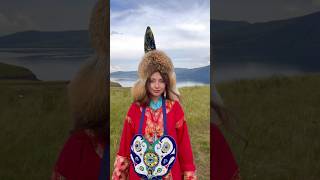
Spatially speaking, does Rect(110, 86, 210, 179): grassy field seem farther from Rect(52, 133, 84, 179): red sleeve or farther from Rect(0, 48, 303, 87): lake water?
Rect(52, 133, 84, 179): red sleeve

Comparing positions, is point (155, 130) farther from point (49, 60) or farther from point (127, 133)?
point (49, 60)

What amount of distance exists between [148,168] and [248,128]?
0.76m

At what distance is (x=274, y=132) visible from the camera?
2.80 meters

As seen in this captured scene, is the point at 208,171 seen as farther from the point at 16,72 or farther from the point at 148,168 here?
the point at 16,72

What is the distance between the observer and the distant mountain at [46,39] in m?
2.85

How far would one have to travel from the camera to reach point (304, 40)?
2875mm

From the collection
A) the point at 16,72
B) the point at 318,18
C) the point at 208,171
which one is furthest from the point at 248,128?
the point at 16,72

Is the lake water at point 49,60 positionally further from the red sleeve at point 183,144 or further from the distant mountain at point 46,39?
the red sleeve at point 183,144

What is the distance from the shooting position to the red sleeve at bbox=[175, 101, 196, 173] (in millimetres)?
2727

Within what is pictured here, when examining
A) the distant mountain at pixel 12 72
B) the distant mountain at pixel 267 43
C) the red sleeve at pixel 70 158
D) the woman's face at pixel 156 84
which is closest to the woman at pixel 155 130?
the woman's face at pixel 156 84

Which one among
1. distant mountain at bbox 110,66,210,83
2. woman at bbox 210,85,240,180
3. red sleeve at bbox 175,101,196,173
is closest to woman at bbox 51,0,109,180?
distant mountain at bbox 110,66,210,83

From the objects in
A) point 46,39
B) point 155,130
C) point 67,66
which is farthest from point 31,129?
point 155,130

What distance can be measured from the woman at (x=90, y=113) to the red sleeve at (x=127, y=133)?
0.17 metres

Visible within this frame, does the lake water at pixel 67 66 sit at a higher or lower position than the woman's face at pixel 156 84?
higher
